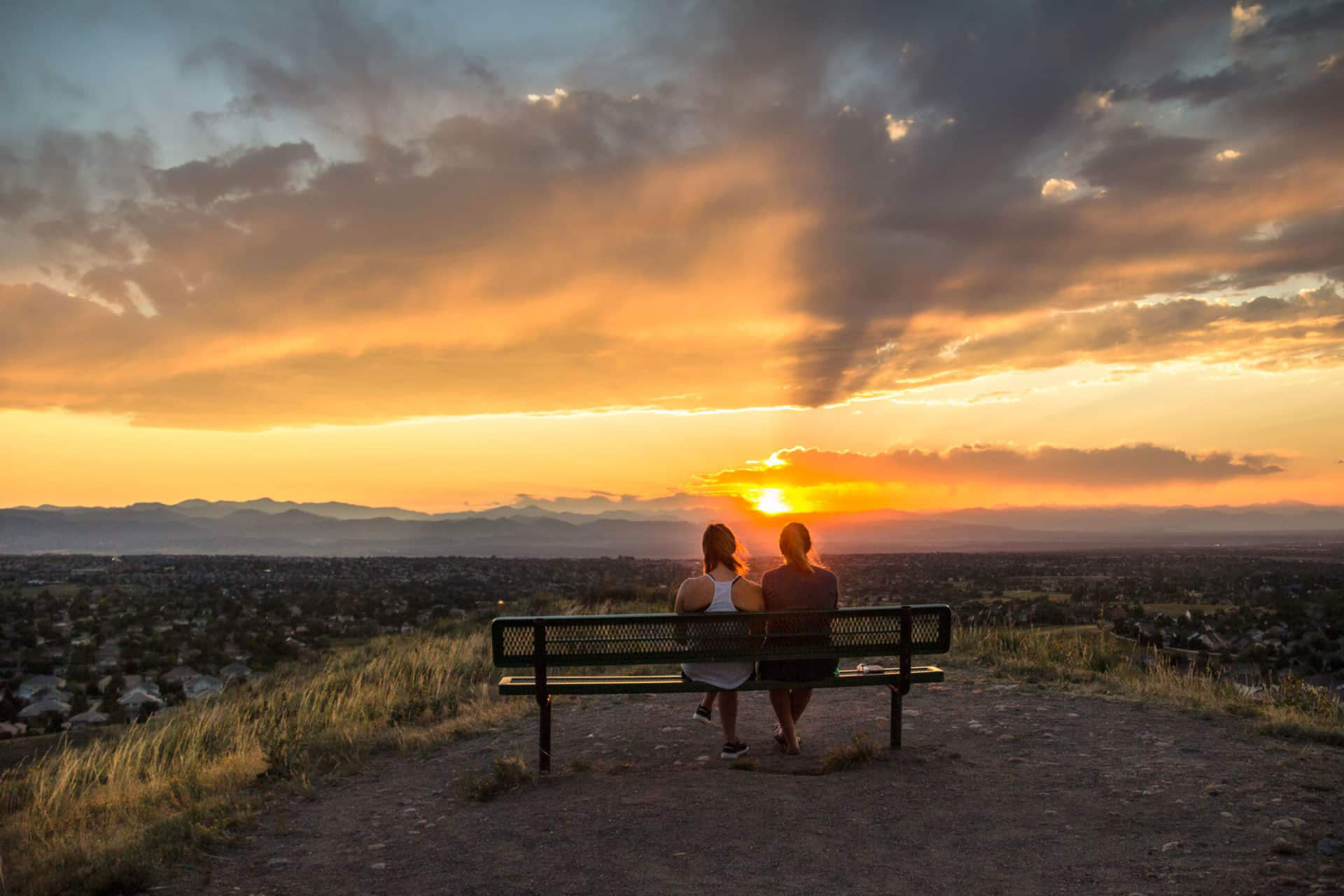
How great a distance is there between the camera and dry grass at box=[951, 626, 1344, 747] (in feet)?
23.7

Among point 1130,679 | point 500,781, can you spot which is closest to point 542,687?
point 500,781

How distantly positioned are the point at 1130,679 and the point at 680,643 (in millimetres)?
5757

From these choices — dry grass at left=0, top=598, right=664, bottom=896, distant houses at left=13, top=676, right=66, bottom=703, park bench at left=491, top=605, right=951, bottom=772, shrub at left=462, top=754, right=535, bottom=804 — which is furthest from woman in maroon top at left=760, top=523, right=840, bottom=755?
distant houses at left=13, top=676, right=66, bottom=703

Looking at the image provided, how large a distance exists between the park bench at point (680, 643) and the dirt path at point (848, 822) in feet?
1.95

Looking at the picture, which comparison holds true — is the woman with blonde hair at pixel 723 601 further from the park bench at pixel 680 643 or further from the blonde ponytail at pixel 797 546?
the blonde ponytail at pixel 797 546

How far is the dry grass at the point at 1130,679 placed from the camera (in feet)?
23.7

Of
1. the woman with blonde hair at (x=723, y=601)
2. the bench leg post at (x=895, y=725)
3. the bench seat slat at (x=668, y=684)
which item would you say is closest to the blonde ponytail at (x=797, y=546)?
the woman with blonde hair at (x=723, y=601)

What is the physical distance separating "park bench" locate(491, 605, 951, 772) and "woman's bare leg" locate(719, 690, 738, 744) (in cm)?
19

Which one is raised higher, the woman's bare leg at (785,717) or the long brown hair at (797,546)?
the long brown hair at (797,546)

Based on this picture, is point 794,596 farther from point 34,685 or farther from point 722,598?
point 34,685

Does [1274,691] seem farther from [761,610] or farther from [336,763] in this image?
[336,763]

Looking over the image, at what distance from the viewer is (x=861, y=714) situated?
8516 millimetres

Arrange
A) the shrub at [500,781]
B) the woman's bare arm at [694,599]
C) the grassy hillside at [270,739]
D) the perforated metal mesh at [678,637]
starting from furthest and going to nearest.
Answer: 1. the woman's bare arm at [694,599]
2. the perforated metal mesh at [678,637]
3. the shrub at [500,781]
4. the grassy hillside at [270,739]

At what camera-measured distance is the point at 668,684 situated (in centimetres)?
669
